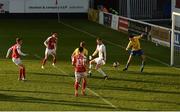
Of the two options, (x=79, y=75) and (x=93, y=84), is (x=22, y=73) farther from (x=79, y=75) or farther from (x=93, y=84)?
(x=79, y=75)

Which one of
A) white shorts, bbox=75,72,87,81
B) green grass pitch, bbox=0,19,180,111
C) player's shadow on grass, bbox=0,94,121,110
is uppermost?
white shorts, bbox=75,72,87,81

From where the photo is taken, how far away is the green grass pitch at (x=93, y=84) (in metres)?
23.6

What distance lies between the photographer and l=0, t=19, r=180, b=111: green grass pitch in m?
23.6

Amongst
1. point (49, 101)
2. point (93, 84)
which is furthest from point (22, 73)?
point (49, 101)

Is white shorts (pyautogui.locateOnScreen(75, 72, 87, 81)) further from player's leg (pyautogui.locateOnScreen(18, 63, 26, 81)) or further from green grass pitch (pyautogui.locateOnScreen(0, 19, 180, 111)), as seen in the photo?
player's leg (pyautogui.locateOnScreen(18, 63, 26, 81))

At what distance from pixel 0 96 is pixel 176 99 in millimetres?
8126

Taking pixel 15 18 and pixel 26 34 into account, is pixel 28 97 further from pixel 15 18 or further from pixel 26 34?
pixel 15 18

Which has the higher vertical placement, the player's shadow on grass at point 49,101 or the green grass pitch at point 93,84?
the player's shadow on grass at point 49,101

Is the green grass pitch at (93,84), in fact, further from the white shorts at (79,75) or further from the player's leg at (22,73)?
the white shorts at (79,75)

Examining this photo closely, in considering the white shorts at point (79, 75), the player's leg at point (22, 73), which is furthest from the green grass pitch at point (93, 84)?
the white shorts at point (79, 75)

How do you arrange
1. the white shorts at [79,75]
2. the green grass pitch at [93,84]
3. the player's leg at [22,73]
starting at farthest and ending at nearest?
1. the player's leg at [22,73]
2. the white shorts at [79,75]
3. the green grass pitch at [93,84]

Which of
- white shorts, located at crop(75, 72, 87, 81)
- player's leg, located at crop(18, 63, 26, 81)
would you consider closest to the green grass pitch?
player's leg, located at crop(18, 63, 26, 81)

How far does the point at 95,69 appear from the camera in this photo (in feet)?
102

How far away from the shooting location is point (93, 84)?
28.2 m
